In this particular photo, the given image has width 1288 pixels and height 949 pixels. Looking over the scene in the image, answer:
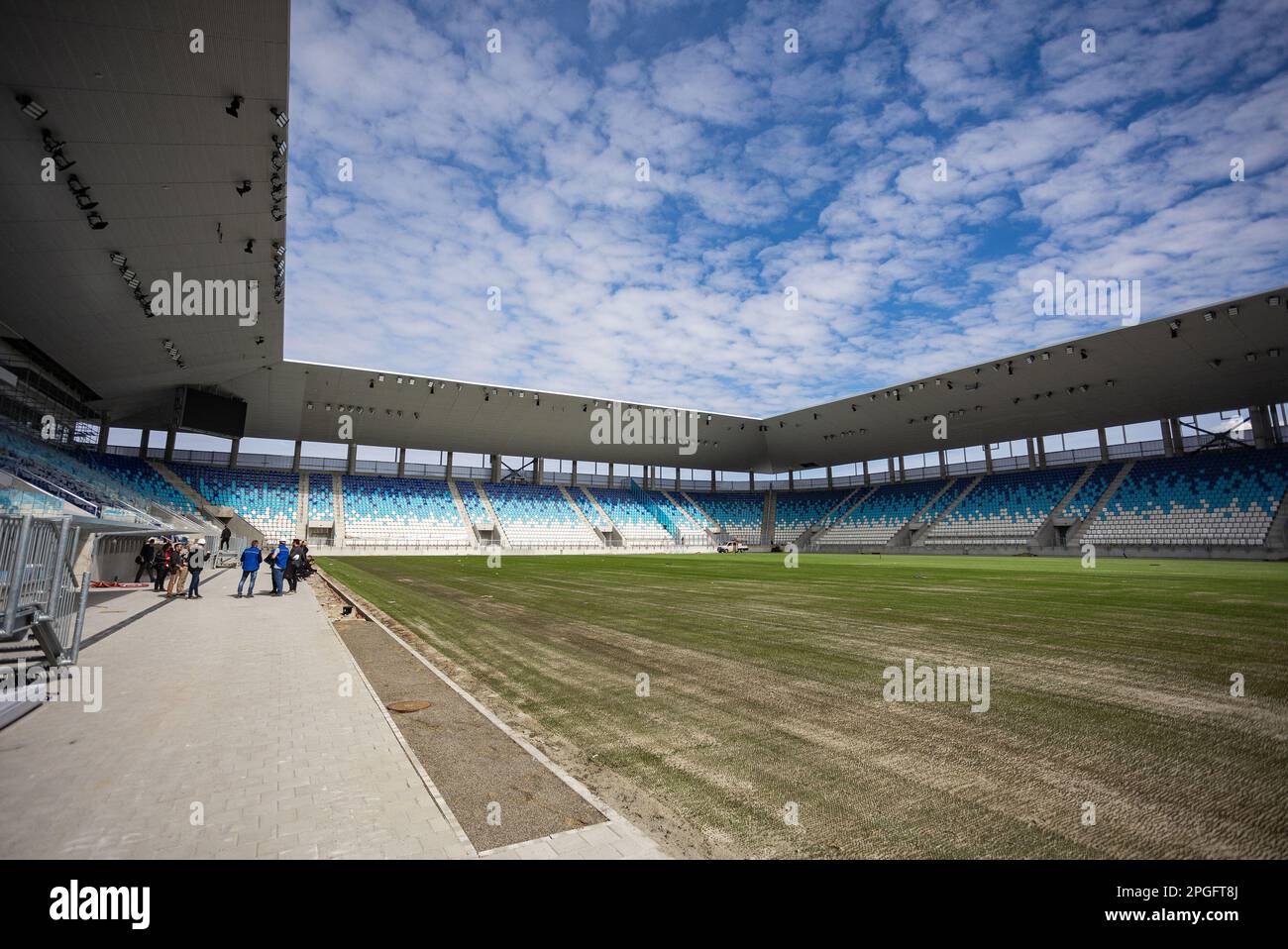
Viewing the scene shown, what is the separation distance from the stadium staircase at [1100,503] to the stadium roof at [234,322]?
4.52 metres

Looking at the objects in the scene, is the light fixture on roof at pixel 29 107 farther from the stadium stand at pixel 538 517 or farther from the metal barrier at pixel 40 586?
the stadium stand at pixel 538 517

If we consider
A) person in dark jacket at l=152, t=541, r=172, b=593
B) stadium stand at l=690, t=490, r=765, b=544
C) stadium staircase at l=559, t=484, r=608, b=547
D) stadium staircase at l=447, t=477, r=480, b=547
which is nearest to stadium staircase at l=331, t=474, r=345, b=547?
stadium staircase at l=447, t=477, r=480, b=547

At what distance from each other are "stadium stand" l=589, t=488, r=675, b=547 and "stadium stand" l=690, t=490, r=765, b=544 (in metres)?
8.71

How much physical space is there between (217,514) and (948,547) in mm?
59763

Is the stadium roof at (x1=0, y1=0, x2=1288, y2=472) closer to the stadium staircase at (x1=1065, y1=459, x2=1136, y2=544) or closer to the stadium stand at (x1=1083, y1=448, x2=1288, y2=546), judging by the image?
the stadium stand at (x1=1083, y1=448, x2=1288, y2=546)

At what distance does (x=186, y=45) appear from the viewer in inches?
477

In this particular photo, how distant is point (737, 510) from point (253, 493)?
169 feet

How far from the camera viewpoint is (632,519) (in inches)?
2552

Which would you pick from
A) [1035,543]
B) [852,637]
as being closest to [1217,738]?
[852,637]

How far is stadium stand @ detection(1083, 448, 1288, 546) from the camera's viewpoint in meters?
36.6

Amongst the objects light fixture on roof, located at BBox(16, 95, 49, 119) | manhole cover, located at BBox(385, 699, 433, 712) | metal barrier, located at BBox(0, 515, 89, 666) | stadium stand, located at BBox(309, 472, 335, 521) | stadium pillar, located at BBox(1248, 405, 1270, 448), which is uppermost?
light fixture on roof, located at BBox(16, 95, 49, 119)

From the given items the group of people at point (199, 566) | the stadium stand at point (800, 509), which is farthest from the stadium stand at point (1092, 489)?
the group of people at point (199, 566)

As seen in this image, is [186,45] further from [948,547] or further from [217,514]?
[948,547]
